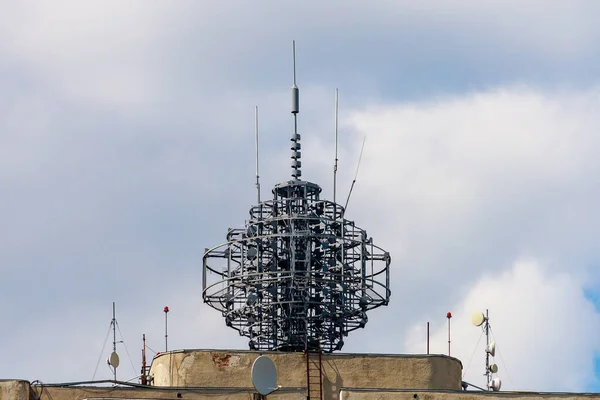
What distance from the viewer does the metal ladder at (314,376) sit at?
61.4 metres

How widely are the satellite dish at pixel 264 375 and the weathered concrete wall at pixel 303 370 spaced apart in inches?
138

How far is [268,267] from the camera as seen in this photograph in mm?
65312

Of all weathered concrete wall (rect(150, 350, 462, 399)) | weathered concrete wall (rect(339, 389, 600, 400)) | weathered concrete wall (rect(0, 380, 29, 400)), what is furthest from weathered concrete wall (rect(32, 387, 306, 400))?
weathered concrete wall (rect(339, 389, 600, 400))

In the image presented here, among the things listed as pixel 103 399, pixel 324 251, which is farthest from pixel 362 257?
pixel 103 399

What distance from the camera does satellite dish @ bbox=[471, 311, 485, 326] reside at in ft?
222

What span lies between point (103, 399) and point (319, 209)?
1095cm

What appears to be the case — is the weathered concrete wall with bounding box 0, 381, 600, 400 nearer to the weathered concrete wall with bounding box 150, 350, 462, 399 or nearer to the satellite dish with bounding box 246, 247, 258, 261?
the weathered concrete wall with bounding box 150, 350, 462, 399

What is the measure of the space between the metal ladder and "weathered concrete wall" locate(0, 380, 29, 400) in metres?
8.35

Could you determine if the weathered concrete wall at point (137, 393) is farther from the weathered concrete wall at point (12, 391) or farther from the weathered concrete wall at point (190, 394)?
the weathered concrete wall at point (12, 391)

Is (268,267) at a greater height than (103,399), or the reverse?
(268,267)

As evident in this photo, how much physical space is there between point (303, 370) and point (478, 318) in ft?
26.7

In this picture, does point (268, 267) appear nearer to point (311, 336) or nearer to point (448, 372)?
point (311, 336)

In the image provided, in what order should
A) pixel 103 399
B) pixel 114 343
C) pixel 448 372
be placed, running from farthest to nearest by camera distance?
pixel 114 343
pixel 448 372
pixel 103 399

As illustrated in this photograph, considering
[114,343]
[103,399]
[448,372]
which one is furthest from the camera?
[114,343]
